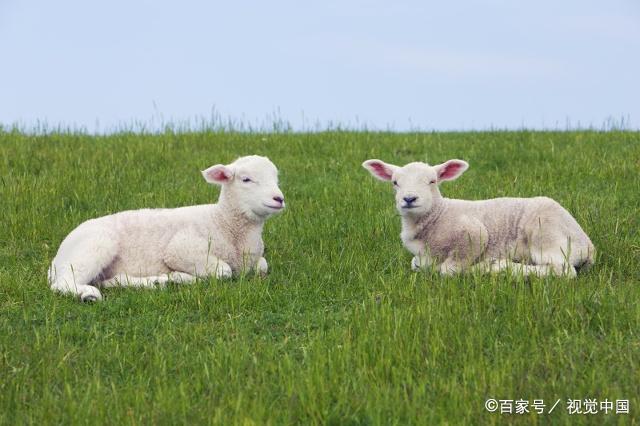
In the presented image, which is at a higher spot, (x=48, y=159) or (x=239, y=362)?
(x=48, y=159)

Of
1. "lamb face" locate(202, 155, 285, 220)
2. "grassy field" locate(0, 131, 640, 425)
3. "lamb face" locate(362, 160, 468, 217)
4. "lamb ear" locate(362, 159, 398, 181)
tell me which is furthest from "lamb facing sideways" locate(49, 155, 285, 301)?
"lamb face" locate(362, 160, 468, 217)

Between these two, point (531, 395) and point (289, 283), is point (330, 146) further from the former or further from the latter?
point (531, 395)

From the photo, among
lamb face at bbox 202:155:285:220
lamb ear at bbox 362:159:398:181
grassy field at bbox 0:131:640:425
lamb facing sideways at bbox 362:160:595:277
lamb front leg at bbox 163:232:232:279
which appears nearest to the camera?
grassy field at bbox 0:131:640:425

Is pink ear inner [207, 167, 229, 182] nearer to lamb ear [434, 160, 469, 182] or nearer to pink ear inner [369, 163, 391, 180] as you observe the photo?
pink ear inner [369, 163, 391, 180]

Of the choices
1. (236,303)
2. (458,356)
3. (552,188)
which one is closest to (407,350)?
(458,356)

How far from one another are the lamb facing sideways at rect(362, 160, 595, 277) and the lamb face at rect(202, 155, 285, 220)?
1.02 m

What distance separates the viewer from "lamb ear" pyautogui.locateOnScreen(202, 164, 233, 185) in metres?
8.52

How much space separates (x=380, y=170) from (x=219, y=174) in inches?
64.7

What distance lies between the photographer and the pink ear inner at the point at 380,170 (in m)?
8.98

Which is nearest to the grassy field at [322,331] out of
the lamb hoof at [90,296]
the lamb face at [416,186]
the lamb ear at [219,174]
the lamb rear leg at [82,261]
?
the lamb hoof at [90,296]

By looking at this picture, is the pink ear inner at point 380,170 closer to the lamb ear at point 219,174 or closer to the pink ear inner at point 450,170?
the pink ear inner at point 450,170

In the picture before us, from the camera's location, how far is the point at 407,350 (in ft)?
21.1

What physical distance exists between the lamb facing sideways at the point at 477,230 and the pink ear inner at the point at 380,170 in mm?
30

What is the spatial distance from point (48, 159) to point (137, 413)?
32.9ft
